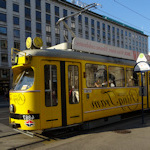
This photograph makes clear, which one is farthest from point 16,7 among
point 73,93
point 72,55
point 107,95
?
point 73,93

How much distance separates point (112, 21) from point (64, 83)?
186 ft

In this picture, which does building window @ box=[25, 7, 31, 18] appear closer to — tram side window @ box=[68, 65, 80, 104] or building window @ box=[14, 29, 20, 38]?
building window @ box=[14, 29, 20, 38]

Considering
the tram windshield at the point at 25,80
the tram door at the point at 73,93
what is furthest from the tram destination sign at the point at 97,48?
the tram windshield at the point at 25,80

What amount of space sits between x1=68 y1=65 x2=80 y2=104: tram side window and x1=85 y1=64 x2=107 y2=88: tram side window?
0.47 metres

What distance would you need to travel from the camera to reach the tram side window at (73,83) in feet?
20.9

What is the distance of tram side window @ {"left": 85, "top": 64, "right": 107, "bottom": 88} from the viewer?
6859mm

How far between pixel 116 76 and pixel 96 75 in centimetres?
122

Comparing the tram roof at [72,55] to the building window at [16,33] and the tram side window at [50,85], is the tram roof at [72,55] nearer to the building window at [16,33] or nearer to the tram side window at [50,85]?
the tram side window at [50,85]

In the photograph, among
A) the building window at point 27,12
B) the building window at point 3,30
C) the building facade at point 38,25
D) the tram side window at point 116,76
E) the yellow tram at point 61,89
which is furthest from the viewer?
the building window at point 27,12

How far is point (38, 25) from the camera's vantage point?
40.6 meters

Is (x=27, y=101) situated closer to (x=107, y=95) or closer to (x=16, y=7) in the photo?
(x=107, y=95)

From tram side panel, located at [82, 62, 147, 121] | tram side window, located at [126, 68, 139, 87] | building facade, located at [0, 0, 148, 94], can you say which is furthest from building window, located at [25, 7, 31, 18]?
tram side panel, located at [82, 62, 147, 121]

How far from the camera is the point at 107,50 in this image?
7.99 m

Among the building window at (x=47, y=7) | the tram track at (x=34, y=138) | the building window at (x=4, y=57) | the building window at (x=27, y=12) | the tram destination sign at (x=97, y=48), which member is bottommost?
the tram track at (x=34, y=138)
